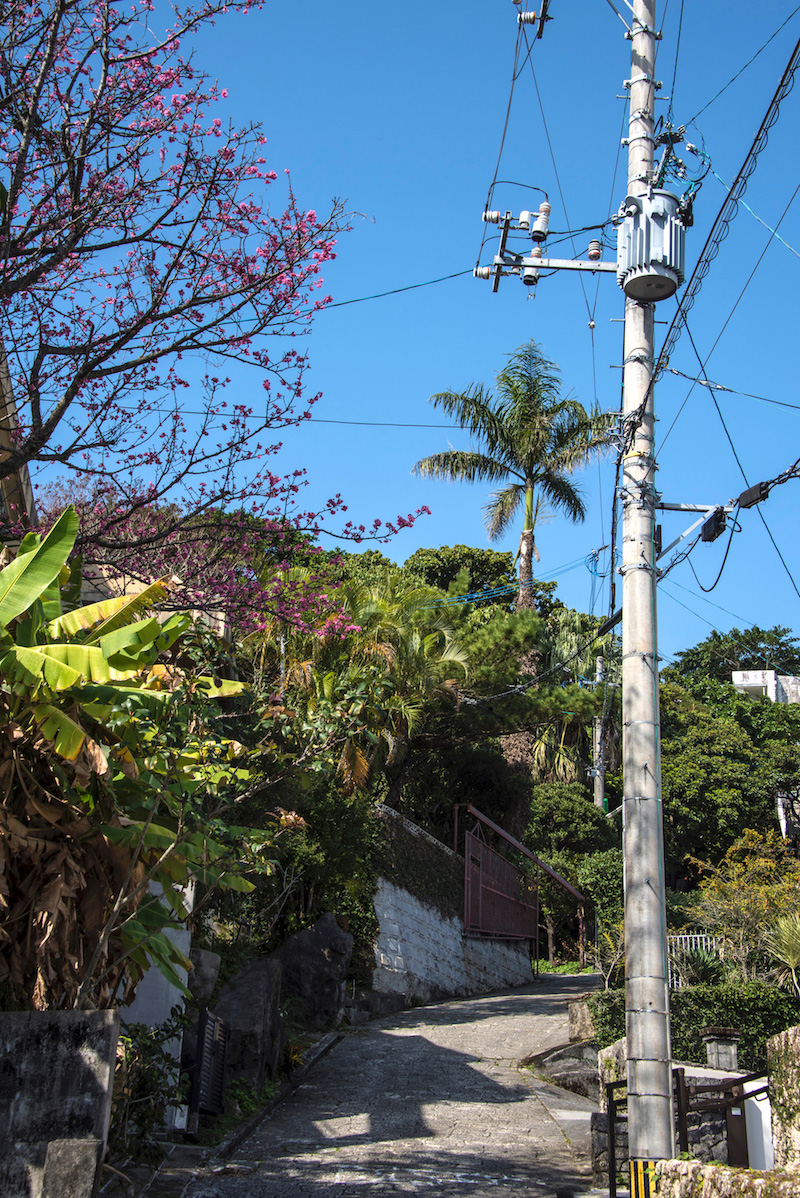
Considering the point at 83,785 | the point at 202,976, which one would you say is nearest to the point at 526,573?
the point at 202,976

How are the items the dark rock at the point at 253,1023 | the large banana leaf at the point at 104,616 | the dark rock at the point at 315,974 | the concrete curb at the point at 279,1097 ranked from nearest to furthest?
the large banana leaf at the point at 104,616
the concrete curb at the point at 279,1097
the dark rock at the point at 253,1023
the dark rock at the point at 315,974

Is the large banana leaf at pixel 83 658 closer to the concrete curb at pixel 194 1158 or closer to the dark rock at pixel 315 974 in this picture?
the concrete curb at pixel 194 1158

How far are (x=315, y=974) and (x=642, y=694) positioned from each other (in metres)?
10.5

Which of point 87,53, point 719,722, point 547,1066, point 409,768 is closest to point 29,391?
point 87,53

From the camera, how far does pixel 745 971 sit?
14898 millimetres

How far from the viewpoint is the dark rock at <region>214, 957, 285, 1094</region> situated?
36.4 ft

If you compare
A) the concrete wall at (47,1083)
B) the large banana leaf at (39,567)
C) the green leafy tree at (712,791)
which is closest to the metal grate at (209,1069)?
the concrete wall at (47,1083)

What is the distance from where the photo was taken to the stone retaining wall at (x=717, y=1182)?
4.34 m

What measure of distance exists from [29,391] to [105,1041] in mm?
4521

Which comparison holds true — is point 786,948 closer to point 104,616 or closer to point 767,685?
point 104,616

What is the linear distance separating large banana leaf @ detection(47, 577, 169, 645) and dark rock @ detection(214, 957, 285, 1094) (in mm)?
6067

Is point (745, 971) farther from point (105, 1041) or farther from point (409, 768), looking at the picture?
point (105, 1041)

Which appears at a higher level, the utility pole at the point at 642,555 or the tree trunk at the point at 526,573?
the tree trunk at the point at 526,573

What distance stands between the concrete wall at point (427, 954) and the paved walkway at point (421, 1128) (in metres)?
2.50
